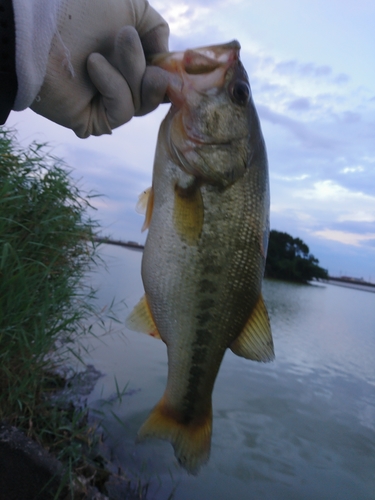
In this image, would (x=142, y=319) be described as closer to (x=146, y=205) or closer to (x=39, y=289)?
(x=146, y=205)

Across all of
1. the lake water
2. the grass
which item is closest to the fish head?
the grass

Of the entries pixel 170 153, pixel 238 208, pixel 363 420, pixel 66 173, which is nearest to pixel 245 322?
pixel 238 208

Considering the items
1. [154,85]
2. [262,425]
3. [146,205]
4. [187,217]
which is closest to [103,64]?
[154,85]

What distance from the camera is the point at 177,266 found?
202cm

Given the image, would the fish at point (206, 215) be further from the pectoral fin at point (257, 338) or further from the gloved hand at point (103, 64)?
the gloved hand at point (103, 64)

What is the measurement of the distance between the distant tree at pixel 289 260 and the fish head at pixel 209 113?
44407mm

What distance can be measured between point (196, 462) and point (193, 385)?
→ 1.53 ft

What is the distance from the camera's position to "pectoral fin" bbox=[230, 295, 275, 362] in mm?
2174

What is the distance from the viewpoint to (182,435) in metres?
2.29

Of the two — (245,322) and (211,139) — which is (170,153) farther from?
(245,322)

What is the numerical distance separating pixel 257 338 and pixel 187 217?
0.81 metres

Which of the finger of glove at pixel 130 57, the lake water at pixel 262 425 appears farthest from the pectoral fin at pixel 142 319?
the lake water at pixel 262 425

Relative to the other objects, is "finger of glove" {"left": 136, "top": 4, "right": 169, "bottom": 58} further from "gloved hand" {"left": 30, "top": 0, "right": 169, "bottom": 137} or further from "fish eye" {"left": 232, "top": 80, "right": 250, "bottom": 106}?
"fish eye" {"left": 232, "top": 80, "right": 250, "bottom": 106}

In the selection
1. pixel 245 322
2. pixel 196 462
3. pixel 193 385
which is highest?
pixel 245 322
